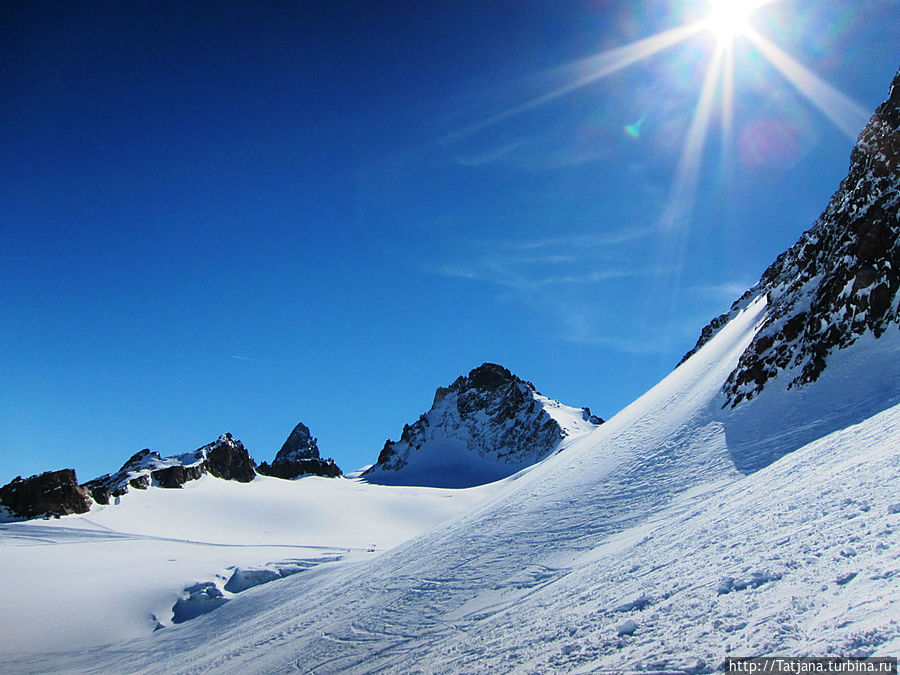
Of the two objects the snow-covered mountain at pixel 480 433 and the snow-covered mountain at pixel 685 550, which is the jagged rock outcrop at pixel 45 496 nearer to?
the snow-covered mountain at pixel 685 550

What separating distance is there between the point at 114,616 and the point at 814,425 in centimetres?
3359

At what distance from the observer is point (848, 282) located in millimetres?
16359

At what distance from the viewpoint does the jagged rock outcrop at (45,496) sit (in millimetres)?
53719

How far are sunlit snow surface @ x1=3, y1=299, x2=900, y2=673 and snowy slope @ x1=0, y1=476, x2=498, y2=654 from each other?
3647 mm

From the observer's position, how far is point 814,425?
13297 millimetres

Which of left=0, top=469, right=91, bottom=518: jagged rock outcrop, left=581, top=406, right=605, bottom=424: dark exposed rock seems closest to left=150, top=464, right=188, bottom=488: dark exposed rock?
left=0, top=469, right=91, bottom=518: jagged rock outcrop

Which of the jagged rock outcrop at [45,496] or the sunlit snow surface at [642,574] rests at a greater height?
the jagged rock outcrop at [45,496]

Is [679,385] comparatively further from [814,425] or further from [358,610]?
[358,610]

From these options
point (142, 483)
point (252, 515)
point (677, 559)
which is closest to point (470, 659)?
point (677, 559)

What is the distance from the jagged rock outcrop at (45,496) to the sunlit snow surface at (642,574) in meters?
38.3

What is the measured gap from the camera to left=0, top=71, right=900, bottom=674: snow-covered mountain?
6250 mm

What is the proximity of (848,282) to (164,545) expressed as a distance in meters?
49.1

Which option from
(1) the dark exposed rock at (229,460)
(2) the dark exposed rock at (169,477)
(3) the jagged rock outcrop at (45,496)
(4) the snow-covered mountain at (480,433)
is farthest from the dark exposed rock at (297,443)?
(3) the jagged rock outcrop at (45,496)

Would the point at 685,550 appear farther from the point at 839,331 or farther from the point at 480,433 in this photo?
the point at 480,433
